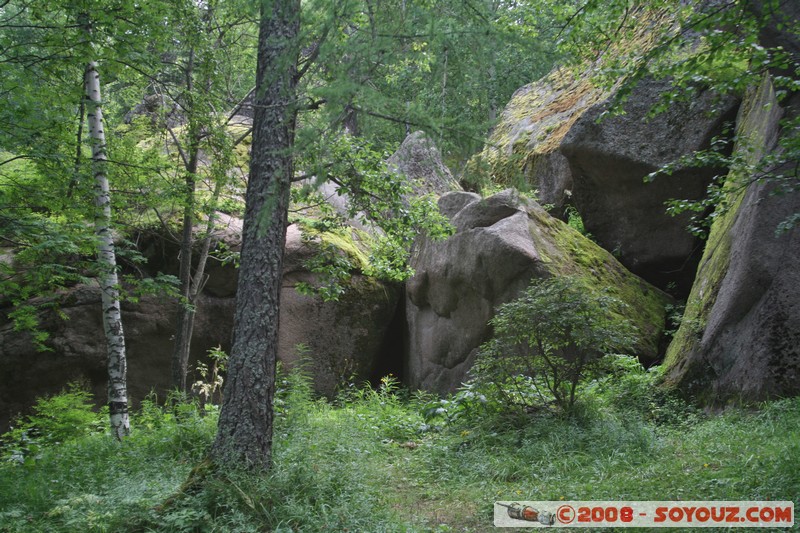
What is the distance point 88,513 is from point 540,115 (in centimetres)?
1322

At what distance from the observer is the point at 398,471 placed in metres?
6.85

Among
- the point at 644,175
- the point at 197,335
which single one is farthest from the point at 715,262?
the point at 197,335

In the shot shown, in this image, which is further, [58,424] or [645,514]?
[58,424]

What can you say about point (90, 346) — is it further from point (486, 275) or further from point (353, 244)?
point (486, 275)

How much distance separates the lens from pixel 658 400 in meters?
8.02

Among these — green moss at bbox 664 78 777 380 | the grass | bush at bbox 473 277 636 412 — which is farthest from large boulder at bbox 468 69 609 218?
the grass

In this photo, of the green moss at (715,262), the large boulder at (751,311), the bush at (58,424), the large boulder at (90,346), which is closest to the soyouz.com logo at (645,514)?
the large boulder at (751,311)

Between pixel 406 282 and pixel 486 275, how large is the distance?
284 cm

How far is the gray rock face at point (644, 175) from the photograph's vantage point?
10664 millimetres

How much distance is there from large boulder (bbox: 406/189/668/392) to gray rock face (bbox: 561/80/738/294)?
0.79 m

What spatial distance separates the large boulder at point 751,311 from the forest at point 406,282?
33 millimetres

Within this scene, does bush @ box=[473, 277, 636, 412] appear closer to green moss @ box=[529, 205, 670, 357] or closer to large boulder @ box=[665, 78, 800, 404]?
large boulder @ box=[665, 78, 800, 404]

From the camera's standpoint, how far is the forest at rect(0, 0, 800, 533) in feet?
16.5

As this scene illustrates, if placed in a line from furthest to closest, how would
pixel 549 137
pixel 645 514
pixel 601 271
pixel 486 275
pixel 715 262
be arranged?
pixel 549 137 < pixel 601 271 < pixel 486 275 < pixel 715 262 < pixel 645 514
